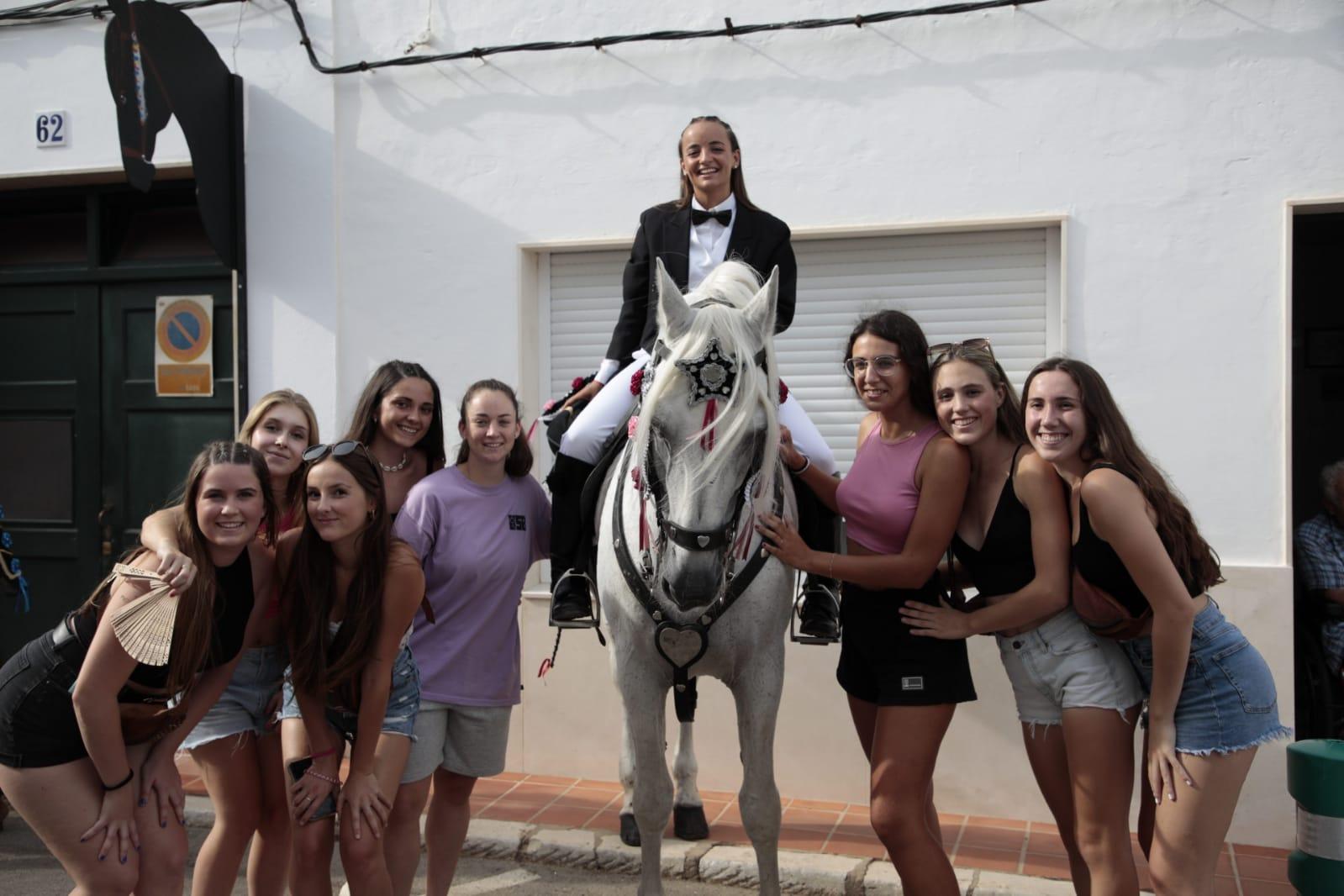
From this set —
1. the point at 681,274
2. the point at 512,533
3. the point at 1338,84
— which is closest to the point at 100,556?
the point at 512,533

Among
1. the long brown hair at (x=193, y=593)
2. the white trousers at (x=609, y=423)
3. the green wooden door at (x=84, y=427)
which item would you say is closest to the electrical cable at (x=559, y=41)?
the green wooden door at (x=84, y=427)

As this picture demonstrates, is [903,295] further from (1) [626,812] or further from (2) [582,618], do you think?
(1) [626,812]

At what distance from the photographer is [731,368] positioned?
293cm

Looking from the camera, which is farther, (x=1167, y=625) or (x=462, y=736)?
(x=462, y=736)

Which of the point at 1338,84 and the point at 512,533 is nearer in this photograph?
the point at 512,533

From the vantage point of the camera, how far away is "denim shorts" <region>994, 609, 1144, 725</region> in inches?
116

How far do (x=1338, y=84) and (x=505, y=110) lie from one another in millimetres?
4165

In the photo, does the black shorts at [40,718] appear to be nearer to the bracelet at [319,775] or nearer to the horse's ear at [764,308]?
the bracelet at [319,775]

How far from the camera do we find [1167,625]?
2758mm

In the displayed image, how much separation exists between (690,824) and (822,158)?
3.40 meters

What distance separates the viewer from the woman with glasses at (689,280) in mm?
3848

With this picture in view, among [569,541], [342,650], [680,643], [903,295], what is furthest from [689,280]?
[903,295]

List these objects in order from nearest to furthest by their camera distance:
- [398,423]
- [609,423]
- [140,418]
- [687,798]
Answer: [398,423] → [609,423] → [687,798] → [140,418]

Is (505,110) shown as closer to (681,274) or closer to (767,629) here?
(681,274)
